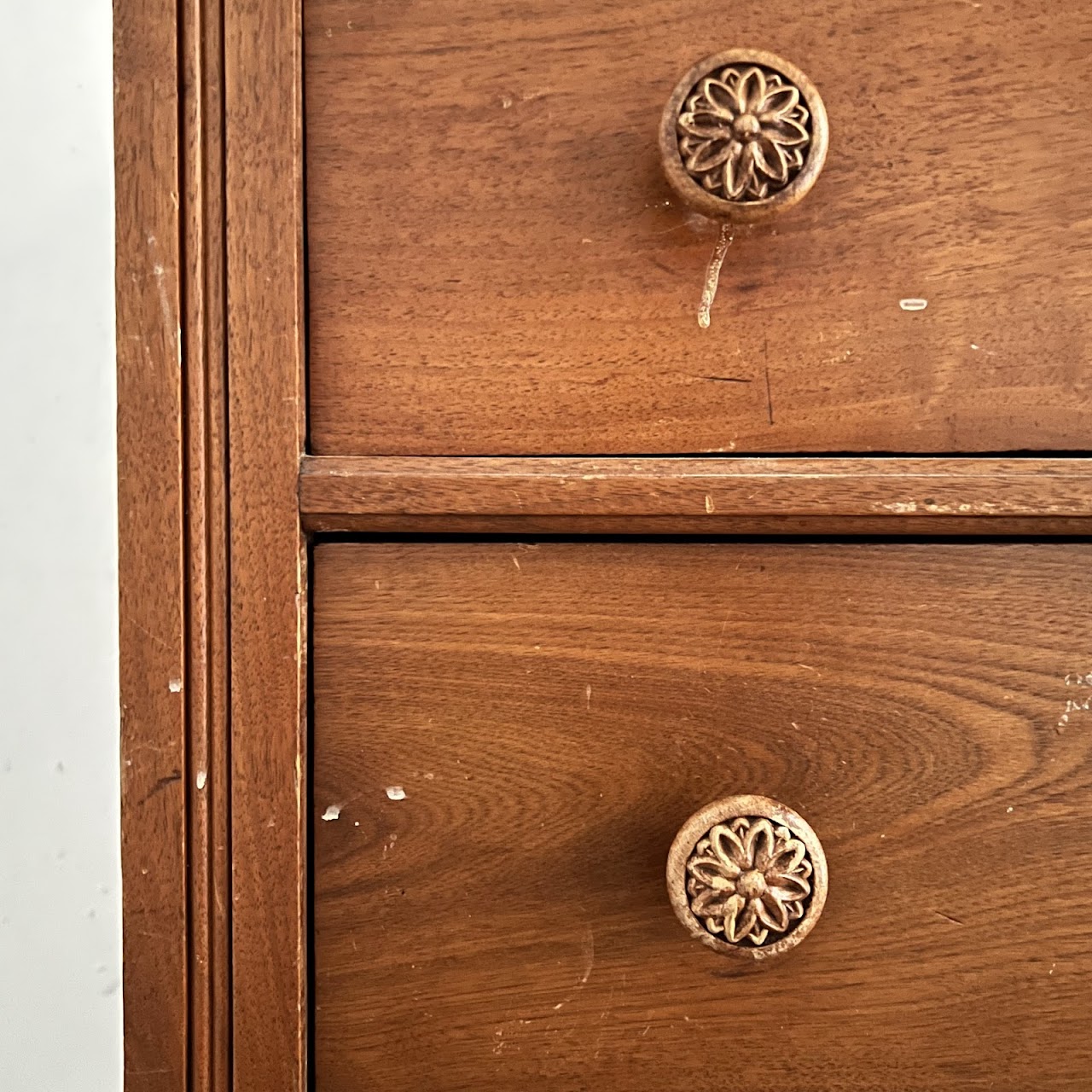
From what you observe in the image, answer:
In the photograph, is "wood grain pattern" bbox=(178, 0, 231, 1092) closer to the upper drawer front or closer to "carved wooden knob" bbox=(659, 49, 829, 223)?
the upper drawer front

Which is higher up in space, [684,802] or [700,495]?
[700,495]

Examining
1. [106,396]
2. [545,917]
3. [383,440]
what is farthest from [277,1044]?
[106,396]

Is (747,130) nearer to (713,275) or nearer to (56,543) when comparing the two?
(713,275)

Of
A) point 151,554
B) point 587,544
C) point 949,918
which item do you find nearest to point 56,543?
point 151,554

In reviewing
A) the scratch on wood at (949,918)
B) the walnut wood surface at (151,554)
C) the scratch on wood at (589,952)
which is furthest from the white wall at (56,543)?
the scratch on wood at (949,918)

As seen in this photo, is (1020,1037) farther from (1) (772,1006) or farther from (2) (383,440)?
(2) (383,440)

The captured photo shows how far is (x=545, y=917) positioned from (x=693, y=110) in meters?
0.27

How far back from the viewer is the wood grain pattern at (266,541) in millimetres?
324

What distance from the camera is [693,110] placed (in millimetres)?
299

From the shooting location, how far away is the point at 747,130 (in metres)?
0.30

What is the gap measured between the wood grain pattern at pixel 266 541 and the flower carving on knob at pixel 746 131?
13 cm

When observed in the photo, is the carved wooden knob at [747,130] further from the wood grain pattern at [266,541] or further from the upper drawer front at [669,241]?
the wood grain pattern at [266,541]

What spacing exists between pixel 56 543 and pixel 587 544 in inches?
11.6

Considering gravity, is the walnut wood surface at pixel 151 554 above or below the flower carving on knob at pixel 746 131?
below
